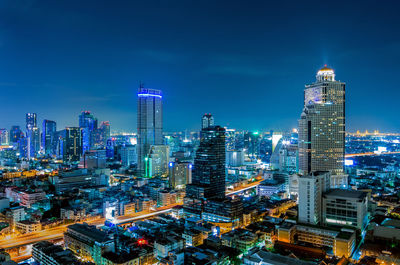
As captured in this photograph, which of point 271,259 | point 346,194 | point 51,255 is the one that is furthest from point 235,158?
point 51,255

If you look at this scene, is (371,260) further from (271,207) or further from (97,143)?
(97,143)

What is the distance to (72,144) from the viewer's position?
202 ft

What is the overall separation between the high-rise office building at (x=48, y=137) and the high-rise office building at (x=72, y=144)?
14216 millimetres

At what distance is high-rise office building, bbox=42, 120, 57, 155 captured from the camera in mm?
72562

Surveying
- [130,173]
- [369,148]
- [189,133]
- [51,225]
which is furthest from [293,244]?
[189,133]

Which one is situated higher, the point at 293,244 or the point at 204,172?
the point at 204,172

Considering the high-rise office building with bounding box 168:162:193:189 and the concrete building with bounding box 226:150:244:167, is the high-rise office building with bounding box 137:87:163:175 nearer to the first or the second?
the high-rise office building with bounding box 168:162:193:189

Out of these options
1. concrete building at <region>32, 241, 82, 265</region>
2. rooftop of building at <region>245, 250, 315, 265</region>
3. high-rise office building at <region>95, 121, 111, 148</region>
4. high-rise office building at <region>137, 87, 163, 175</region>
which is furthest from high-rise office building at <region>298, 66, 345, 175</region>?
high-rise office building at <region>95, 121, 111, 148</region>

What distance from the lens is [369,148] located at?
7306 cm

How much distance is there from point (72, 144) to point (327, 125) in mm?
51567

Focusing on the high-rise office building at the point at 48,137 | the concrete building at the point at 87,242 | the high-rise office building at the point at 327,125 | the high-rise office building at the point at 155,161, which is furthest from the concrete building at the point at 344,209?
the high-rise office building at the point at 48,137

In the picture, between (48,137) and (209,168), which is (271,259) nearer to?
(209,168)

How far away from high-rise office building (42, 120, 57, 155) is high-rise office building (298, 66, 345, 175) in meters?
64.2

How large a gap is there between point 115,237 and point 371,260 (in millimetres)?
14752
